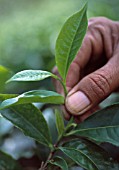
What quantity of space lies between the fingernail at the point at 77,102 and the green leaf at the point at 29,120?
94 mm

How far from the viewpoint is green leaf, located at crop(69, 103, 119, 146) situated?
2.81 ft

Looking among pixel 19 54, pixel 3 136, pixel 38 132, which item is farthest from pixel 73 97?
pixel 19 54

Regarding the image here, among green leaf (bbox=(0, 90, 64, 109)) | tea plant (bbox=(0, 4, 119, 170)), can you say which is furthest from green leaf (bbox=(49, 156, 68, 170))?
green leaf (bbox=(0, 90, 64, 109))

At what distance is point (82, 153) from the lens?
851mm

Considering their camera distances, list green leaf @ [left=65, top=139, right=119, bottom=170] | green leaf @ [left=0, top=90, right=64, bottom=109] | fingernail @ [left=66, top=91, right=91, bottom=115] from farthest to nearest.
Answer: fingernail @ [left=66, top=91, right=91, bottom=115], green leaf @ [left=65, top=139, right=119, bottom=170], green leaf @ [left=0, top=90, right=64, bottom=109]

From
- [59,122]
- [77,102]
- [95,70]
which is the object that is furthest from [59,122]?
[95,70]

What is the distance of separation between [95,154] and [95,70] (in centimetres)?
51

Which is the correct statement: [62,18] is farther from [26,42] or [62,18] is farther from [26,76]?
[26,76]

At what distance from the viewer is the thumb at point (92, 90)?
1000mm

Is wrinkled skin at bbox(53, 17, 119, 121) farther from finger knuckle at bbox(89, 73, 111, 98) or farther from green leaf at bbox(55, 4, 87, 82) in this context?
green leaf at bbox(55, 4, 87, 82)

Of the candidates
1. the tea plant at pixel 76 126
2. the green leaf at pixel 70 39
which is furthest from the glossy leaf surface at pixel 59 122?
the green leaf at pixel 70 39

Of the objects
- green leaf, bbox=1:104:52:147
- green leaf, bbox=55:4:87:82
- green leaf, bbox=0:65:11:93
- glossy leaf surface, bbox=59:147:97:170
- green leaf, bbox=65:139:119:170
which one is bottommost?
green leaf, bbox=65:139:119:170

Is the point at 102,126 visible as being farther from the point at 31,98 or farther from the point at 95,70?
the point at 95,70

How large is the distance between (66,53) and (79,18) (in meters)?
0.08
